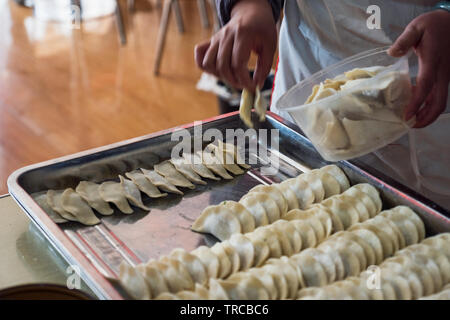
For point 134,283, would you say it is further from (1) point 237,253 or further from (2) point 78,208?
(2) point 78,208

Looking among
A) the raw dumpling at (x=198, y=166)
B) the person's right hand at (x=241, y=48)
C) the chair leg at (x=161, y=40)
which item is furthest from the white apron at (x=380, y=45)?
the chair leg at (x=161, y=40)

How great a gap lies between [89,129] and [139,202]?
190 cm

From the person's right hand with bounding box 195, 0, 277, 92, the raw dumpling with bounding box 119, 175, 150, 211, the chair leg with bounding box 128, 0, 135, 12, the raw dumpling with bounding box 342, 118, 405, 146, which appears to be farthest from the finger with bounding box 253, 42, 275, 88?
the chair leg with bounding box 128, 0, 135, 12

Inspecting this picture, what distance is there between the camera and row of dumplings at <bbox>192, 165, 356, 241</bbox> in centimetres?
113

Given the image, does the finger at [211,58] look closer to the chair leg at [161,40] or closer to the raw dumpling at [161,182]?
the raw dumpling at [161,182]

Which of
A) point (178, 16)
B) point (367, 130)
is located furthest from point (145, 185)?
point (178, 16)

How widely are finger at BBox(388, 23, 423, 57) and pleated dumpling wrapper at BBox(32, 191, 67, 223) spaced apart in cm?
68

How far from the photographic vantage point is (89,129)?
119 inches

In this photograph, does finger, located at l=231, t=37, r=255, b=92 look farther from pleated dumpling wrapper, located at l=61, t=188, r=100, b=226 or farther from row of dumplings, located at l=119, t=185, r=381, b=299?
pleated dumpling wrapper, located at l=61, t=188, r=100, b=226

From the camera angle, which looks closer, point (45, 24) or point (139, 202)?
point (139, 202)

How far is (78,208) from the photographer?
3.84 feet
